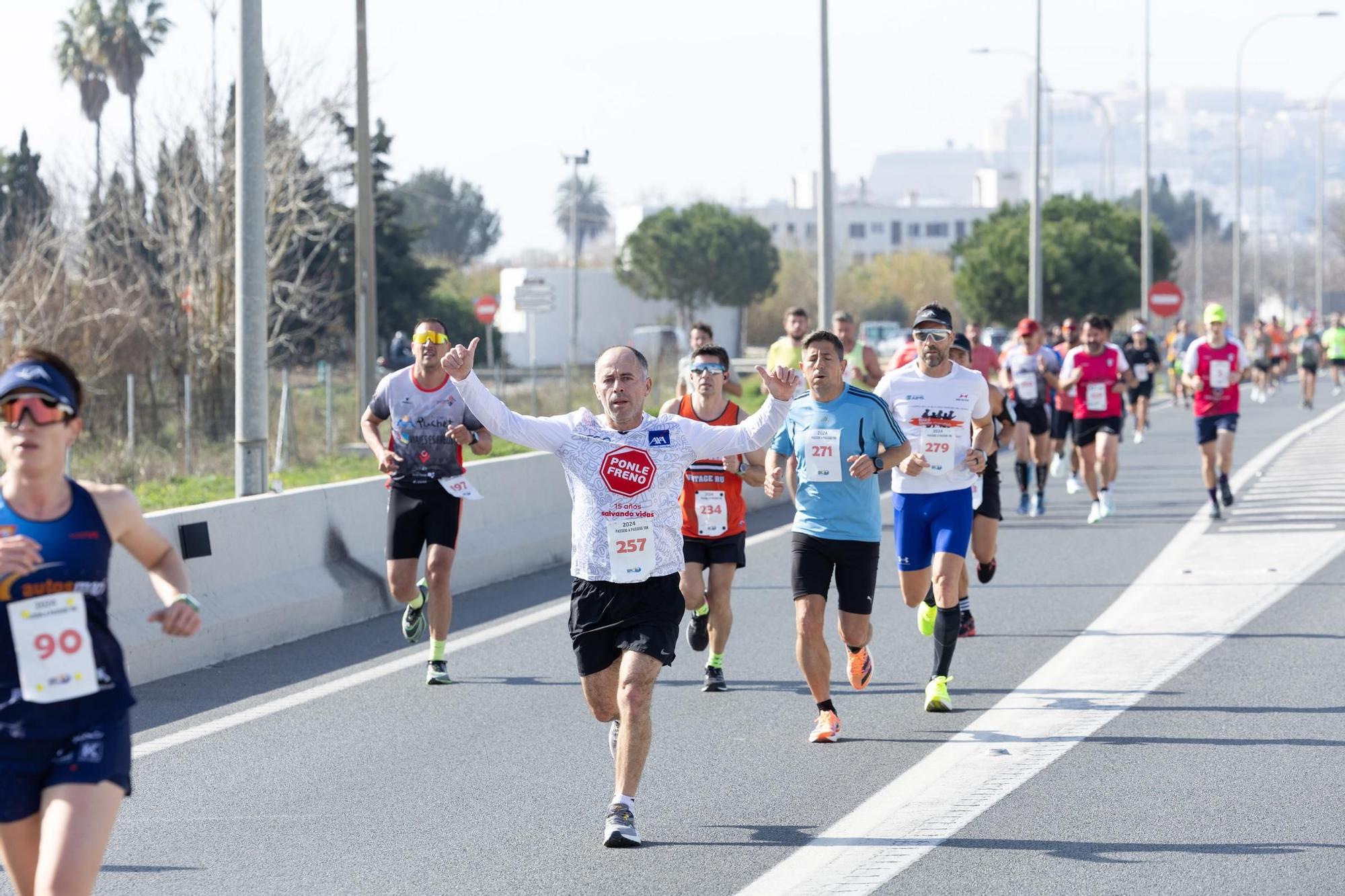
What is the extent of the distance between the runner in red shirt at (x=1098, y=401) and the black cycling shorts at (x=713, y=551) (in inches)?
350

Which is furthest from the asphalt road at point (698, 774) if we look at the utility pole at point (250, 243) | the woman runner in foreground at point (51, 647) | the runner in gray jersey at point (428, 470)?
the utility pole at point (250, 243)

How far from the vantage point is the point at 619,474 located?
22.6 feet

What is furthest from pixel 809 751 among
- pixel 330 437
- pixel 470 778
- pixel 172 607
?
pixel 330 437

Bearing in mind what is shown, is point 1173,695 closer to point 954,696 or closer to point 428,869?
point 954,696

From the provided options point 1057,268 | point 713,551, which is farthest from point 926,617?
point 1057,268

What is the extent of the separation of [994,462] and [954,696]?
2775 millimetres

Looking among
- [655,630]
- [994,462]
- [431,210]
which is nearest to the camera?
[655,630]

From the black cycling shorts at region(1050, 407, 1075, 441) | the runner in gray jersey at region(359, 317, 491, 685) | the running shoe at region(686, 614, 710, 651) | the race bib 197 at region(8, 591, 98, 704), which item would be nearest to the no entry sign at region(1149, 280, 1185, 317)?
the black cycling shorts at region(1050, 407, 1075, 441)

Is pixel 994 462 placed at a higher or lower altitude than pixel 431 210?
lower

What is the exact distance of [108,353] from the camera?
27328 mm

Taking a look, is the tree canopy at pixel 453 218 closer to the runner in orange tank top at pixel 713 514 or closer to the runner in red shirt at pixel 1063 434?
the runner in red shirt at pixel 1063 434

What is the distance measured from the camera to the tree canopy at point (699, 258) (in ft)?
265

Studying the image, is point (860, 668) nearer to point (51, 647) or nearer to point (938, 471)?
point (938, 471)

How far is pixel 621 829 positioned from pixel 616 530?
3.54ft
